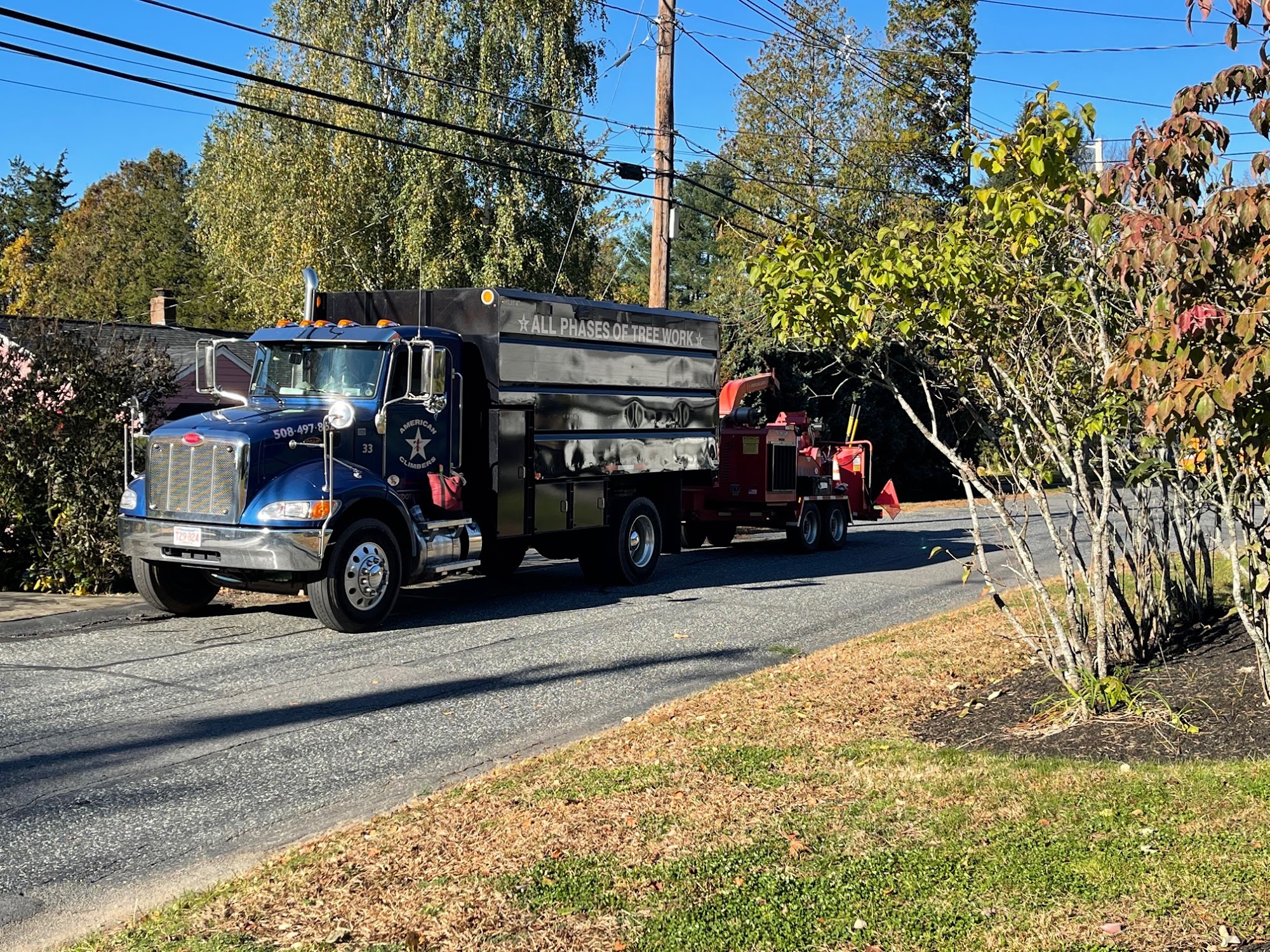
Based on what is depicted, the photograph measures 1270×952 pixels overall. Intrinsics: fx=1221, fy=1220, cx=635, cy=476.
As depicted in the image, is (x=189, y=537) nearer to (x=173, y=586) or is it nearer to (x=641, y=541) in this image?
(x=173, y=586)

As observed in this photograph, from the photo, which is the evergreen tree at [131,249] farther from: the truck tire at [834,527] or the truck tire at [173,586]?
the truck tire at [173,586]

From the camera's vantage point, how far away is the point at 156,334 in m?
27.5

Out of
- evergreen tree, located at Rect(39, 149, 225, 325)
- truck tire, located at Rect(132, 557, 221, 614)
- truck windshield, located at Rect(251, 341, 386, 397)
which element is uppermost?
evergreen tree, located at Rect(39, 149, 225, 325)

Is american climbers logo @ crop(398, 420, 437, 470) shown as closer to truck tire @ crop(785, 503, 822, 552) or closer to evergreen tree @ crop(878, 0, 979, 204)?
truck tire @ crop(785, 503, 822, 552)

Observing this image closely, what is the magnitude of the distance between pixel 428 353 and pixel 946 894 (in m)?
8.03

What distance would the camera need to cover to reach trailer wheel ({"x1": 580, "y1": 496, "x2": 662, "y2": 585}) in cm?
1420

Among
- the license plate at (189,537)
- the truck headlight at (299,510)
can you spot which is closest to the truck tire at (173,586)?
the license plate at (189,537)

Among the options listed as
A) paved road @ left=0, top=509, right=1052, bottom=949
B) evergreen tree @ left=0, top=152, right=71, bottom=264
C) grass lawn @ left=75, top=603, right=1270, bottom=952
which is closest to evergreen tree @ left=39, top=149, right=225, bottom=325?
evergreen tree @ left=0, top=152, right=71, bottom=264

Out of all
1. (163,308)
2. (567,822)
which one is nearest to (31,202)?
(163,308)

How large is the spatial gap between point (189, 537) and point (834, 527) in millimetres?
11214

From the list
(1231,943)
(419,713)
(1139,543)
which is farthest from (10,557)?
(1231,943)

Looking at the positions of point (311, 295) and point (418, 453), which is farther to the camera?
point (311, 295)

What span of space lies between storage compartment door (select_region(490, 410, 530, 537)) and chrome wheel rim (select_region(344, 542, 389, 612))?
171 cm

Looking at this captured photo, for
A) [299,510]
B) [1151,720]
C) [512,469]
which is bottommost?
[1151,720]
